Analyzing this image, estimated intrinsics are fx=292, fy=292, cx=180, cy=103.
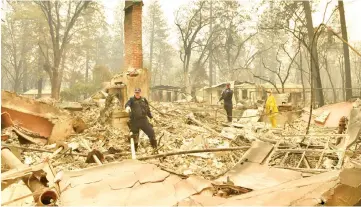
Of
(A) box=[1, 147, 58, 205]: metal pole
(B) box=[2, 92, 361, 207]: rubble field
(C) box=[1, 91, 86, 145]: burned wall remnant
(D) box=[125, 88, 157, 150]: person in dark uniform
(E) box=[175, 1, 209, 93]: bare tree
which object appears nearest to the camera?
(A) box=[1, 147, 58, 205]: metal pole

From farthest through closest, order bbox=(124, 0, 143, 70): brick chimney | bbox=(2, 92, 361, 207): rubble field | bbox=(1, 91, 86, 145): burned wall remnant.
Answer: bbox=(124, 0, 143, 70): brick chimney → bbox=(1, 91, 86, 145): burned wall remnant → bbox=(2, 92, 361, 207): rubble field

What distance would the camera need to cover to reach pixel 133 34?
11.6 meters

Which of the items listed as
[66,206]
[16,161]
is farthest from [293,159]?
[16,161]

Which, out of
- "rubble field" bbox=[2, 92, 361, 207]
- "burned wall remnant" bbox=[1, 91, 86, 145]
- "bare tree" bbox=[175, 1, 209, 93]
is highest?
"bare tree" bbox=[175, 1, 209, 93]

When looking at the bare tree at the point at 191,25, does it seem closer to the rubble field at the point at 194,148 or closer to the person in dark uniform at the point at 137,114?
the rubble field at the point at 194,148

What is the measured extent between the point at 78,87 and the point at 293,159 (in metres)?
27.0

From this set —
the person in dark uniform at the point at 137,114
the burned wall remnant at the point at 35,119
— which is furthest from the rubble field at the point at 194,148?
the person in dark uniform at the point at 137,114

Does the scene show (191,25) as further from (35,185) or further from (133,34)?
(35,185)

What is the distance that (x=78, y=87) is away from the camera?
2939 centimetres

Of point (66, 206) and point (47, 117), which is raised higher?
point (47, 117)

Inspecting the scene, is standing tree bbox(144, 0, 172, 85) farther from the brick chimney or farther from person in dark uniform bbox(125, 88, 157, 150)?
person in dark uniform bbox(125, 88, 157, 150)

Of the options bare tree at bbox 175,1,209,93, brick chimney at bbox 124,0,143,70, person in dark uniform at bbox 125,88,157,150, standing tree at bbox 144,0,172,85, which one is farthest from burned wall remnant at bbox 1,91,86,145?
standing tree at bbox 144,0,172,85

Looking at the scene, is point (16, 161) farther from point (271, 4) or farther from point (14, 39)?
point (14, 39)

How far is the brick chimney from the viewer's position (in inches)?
453
